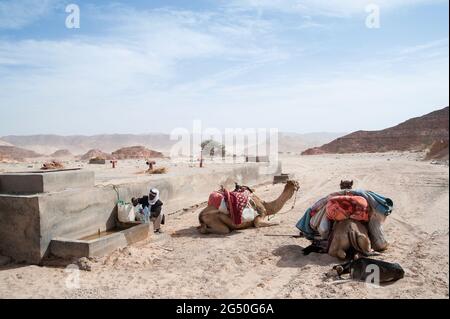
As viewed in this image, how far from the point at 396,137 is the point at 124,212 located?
210ft

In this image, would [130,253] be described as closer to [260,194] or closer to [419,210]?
[419,210]

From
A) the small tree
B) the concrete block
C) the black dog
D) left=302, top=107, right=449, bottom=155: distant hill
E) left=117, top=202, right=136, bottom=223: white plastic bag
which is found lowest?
the black dog

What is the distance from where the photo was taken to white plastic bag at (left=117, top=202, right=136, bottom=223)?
9380mm

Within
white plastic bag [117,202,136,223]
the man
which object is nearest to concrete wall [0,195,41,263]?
white plastic bag [117,202,136,223]

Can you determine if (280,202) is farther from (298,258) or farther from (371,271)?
(371,271)

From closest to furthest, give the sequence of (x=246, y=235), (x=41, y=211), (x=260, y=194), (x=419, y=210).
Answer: (x=41, y=211) < (x=246, y=235) < (x=419, y=210) < (x=260, y=194)

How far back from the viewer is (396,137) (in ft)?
218

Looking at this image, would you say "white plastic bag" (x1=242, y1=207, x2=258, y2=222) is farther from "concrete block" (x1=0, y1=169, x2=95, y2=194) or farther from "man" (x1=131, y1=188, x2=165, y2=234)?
"concrete block" (x1=0, y1=169, x2=95, y2=194)

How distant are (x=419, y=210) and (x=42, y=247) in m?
8.97

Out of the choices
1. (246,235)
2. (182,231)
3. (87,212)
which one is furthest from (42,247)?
(246,235)

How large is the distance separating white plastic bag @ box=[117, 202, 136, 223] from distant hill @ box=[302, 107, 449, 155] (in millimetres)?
52558

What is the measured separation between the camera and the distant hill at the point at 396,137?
201 feet
